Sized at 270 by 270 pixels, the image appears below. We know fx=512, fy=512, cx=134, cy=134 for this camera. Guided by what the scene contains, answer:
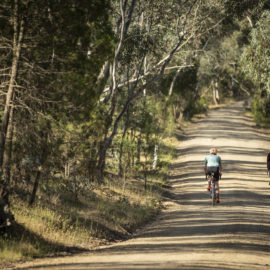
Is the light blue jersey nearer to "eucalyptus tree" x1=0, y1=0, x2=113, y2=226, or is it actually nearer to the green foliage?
"eucalyptus tree" x1=0, y1=0, x2=113, y2=226

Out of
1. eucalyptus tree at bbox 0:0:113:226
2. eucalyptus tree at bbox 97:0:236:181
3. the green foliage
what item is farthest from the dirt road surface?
the green foliage

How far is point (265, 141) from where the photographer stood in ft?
120

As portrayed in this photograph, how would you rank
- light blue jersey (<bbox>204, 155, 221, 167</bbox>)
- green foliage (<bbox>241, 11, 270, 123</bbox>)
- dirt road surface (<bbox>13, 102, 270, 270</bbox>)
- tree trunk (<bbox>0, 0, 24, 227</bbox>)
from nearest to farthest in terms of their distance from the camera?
1. dirt road surface (<bbox>13, 102, 270, 270</bbox>)
2. tree trunk (<bbox>0, 0, 24, 227</bbox>)
3. light blue jersey (<bbox>204, 155, 221, 167</bbox>)
4. green foliage (<bbox>241, 11, 270, 123</bbox>)

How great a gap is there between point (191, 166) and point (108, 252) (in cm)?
1617

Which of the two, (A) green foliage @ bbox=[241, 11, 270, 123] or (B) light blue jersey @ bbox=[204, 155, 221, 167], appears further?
(A) green foliage @ bbox=[241, 11, 270, 123]

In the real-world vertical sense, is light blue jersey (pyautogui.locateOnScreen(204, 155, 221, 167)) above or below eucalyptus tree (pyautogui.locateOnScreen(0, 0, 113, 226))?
below

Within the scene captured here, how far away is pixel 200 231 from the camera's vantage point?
11797mm

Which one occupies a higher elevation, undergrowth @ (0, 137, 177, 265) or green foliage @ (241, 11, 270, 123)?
green foliage @ (241, 11, 270, 123)

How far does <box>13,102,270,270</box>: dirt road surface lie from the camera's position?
822 centimetres

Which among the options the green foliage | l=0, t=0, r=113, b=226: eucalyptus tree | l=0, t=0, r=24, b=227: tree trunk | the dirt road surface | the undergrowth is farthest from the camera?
the green foliage

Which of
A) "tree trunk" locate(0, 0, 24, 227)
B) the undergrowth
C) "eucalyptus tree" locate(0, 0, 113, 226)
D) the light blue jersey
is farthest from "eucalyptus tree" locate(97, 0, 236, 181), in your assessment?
"tree trunk" locate(0, 0, 24, 227)

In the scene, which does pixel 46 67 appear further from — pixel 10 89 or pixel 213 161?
pixel 213 161

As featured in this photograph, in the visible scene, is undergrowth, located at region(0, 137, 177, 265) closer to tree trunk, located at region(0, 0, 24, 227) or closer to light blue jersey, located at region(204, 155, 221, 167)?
tree trunk, located at region(0, 0, 24, 227)

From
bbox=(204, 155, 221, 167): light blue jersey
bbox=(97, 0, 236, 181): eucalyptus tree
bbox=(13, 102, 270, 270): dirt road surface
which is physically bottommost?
bbox=(13, 102, 270, 270): dirt road surface
